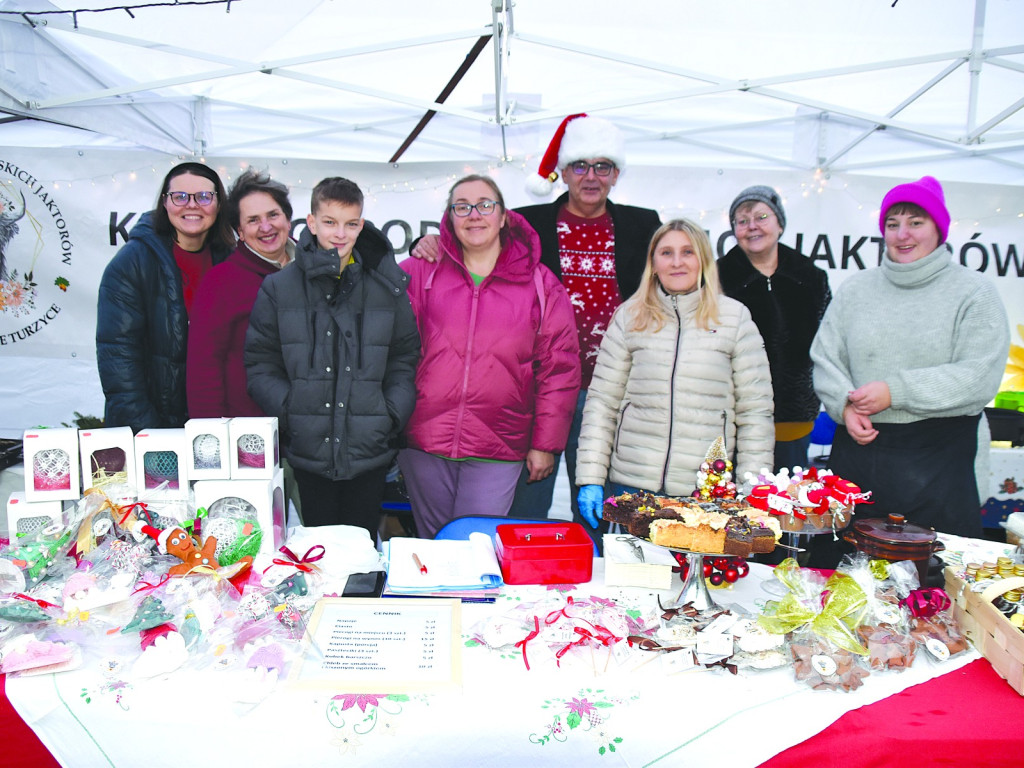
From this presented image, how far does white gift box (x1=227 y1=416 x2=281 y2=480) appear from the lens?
5.78ft

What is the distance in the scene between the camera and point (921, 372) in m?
2.14

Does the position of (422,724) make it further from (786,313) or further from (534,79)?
(534,79)

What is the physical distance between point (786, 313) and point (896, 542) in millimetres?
1617

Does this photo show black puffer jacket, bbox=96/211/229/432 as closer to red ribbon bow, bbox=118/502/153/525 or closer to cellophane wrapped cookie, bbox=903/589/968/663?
red ribbon bow, bbox=118/502/153/525

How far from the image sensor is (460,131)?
4023mm

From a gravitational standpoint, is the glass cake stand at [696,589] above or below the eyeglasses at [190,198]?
below

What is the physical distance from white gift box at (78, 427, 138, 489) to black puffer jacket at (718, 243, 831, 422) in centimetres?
235

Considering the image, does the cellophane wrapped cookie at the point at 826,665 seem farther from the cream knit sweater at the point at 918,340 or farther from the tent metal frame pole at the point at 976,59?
the tent metal frame pole at the point at 976,59

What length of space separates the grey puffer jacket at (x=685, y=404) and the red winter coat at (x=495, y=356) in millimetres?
329

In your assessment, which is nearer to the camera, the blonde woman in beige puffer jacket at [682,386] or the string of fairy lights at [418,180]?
the blonde woman in beige puffer jacket at [682,386]

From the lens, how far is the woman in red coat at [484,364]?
247 centimetres

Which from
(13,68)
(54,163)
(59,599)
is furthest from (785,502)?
(54,163)

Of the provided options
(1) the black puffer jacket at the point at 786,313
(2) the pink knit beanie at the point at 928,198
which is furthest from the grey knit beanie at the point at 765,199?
(2) the pink knit beanie at the point at 928,198

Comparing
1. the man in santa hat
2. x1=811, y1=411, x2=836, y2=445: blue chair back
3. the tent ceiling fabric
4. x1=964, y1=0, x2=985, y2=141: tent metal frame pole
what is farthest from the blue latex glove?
x1=964, y1=0, x2=985, y2=141: tent metal frame pole
